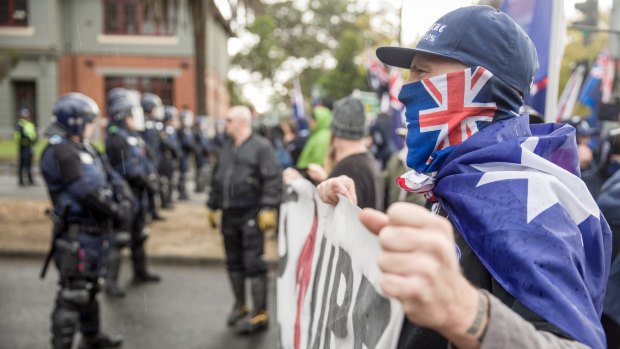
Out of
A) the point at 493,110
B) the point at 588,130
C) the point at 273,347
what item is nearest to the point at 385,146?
the point at 588,130

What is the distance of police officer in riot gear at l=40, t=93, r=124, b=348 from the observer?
4402mm

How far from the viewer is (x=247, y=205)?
539 cm

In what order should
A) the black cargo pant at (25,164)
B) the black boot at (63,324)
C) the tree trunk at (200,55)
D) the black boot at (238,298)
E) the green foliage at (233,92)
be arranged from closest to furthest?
1. the black boot at (63,324)
2. the black boot at (238,298)
3. the tree trunk at (200,55)
4. the black cargo pant at (25,164)
5. the green foliage at (233,92)

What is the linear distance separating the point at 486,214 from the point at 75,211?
396 cm

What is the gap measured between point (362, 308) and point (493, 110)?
2.11 feet

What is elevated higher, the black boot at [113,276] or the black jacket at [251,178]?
the black jacket at [251,178]

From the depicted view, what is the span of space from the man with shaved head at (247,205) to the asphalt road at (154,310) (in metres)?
0.31

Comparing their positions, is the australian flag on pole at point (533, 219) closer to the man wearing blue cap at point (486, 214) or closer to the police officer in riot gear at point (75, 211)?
the man wearing blue cap at point (486, 214)

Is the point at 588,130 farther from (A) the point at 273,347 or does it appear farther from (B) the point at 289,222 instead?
(B) the point at 289,222

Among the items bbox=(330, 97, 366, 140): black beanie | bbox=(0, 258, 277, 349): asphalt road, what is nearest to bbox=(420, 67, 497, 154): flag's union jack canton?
bbox=(330, 97, 366, 140): black beanie

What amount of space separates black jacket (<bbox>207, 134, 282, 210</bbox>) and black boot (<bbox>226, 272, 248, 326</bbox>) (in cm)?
68

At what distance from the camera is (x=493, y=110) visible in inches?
60.2

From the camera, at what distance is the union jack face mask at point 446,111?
1.51m

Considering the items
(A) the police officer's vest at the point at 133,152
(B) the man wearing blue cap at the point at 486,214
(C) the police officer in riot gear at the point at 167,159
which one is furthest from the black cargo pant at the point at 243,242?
(C) the police officer in riot gear at the point at 167,159
